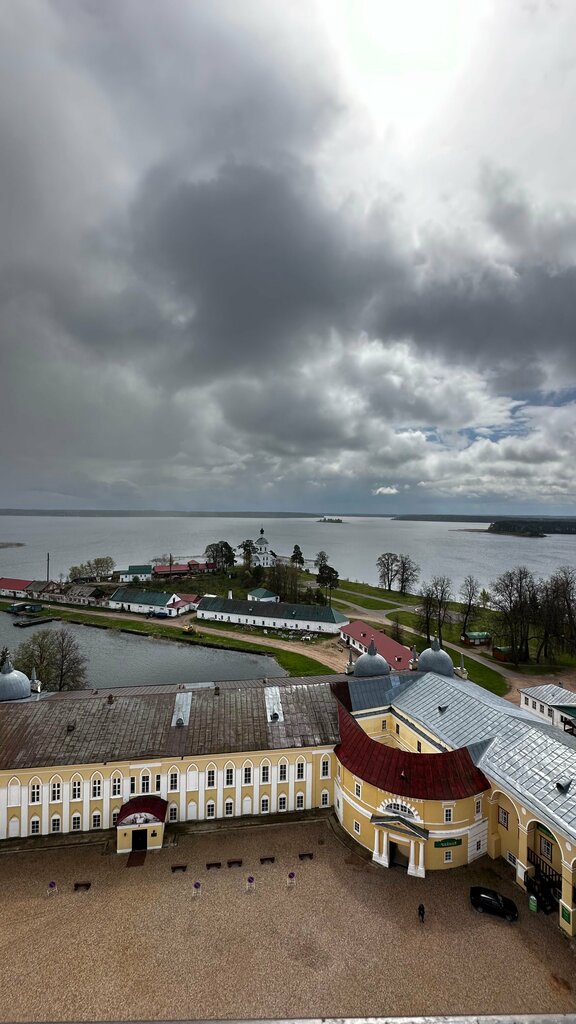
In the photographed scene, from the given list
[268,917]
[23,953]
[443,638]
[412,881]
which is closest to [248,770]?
[268,917]

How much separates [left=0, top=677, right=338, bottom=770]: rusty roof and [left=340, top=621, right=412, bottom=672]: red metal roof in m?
16.8

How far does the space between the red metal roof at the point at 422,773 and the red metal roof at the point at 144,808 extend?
9.69 m

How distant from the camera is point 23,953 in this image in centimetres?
1697

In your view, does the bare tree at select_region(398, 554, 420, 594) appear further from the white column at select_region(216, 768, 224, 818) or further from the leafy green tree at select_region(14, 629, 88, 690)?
the white column at select_region(216, 768, 224, 818)

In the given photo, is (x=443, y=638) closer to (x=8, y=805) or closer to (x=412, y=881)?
(x=412, y=881)

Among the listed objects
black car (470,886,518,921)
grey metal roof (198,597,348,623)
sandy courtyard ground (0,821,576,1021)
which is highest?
grey metal roof (198,597,348,623)

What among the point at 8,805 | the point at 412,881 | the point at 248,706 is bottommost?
the point at 412,881

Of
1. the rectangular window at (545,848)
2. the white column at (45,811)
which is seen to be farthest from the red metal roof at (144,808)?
the rectangular window at (545,848)

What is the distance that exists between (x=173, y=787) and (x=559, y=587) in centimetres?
5214

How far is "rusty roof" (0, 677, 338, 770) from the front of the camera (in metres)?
24.3

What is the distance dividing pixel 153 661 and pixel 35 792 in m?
32.0

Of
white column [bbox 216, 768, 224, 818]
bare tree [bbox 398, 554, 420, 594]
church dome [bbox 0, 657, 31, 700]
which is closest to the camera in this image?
white column [bbox 216, 768, 224, 818]

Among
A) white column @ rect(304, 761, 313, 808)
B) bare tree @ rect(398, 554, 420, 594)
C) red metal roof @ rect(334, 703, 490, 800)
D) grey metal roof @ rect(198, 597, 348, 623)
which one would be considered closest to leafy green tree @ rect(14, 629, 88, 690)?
white column @ rect(304, 761, 313, 808)

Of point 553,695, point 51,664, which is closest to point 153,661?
point 51,664
